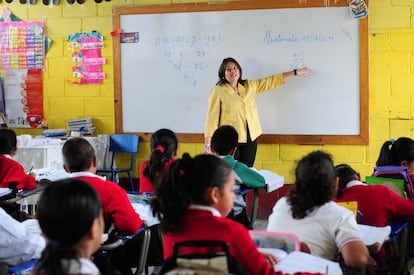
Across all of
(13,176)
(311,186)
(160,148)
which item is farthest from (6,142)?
(311,186)

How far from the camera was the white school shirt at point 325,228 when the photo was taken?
197 cm

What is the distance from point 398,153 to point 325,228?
1.38 metres

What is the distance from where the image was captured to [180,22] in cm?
517

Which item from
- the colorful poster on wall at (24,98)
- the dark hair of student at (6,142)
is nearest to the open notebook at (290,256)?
the dark hair of student at (6,142)

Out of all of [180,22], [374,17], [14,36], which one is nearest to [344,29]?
[374,17]

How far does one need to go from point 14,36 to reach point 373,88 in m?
3.51

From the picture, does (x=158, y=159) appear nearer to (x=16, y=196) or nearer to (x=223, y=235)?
(x=16, y=196)

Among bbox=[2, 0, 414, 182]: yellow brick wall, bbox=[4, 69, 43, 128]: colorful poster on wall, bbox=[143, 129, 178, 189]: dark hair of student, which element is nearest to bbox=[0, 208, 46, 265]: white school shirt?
bbox=[143, 129, 178, 189]: dark hair of student

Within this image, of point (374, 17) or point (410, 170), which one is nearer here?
point (410, 170)

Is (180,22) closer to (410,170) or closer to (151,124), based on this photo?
(151,124)

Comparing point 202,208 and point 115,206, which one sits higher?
point 202,208

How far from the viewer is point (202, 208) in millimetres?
1710

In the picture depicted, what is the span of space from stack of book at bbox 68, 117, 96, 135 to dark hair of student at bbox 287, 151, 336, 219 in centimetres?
357

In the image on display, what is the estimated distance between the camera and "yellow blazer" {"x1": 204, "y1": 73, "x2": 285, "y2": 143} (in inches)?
183
